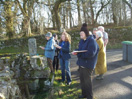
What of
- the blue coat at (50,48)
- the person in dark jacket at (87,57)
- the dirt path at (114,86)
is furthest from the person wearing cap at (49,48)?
the person in dark jacket at (87,57)

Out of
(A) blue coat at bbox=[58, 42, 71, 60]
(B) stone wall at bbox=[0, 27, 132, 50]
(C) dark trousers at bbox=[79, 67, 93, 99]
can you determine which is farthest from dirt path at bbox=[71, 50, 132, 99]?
(B) stone wall at bbox=[0, 27, 132, 50]

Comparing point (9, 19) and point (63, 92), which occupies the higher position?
point (9, 19)

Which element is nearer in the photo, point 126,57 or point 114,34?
point 126,57

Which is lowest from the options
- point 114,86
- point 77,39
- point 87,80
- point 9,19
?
point 114,86

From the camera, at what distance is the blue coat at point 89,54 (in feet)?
9.11

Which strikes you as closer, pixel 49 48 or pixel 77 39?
pixel 49 48

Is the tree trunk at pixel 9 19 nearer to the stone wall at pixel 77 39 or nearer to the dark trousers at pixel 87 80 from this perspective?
the stone wall at pixel 77 39

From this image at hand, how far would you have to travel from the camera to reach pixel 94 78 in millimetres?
4652

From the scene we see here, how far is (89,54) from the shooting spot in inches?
109

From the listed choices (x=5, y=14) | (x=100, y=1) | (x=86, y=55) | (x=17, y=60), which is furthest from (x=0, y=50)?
(x=100, y=1)

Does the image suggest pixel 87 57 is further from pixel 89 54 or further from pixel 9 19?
pixel 9 19

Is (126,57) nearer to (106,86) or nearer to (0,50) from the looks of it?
(106,86)

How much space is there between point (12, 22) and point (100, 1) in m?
15.5

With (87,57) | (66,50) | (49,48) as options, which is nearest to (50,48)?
(49,48)
